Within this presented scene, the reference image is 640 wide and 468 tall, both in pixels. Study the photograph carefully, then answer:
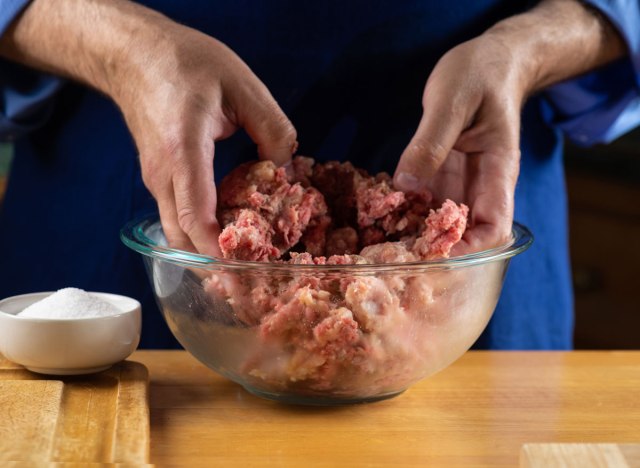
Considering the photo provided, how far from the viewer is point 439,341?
0.89 meters

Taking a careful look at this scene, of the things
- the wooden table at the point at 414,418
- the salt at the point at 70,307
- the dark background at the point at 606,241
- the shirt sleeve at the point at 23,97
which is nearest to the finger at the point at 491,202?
the wooden table at the point at 414,418

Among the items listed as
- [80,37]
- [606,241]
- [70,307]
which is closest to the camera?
[70,307]

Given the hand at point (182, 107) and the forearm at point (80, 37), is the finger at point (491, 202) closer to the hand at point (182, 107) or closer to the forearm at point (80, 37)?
the hand at point (182, 107)

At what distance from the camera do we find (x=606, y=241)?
9.06 ft

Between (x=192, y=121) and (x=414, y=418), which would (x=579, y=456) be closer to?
(x=414, y=418)

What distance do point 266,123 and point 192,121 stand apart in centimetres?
9

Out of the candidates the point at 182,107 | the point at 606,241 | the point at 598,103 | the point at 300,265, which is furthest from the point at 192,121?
the point at 606,241

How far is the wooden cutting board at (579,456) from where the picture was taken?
709mm

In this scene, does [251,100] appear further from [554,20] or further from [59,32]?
[554,20]

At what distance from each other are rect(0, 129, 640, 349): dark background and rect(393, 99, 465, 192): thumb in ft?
6.04

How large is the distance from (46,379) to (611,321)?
2183 millimetres

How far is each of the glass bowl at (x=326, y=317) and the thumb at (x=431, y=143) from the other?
12 cm

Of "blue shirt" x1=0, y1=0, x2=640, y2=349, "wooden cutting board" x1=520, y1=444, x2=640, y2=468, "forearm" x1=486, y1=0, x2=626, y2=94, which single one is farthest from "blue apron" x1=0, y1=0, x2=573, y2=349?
"wooden cutting board" x1=520, y1=444, x2=640, y2=468

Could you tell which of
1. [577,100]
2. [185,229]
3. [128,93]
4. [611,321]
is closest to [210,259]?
[185,229]
